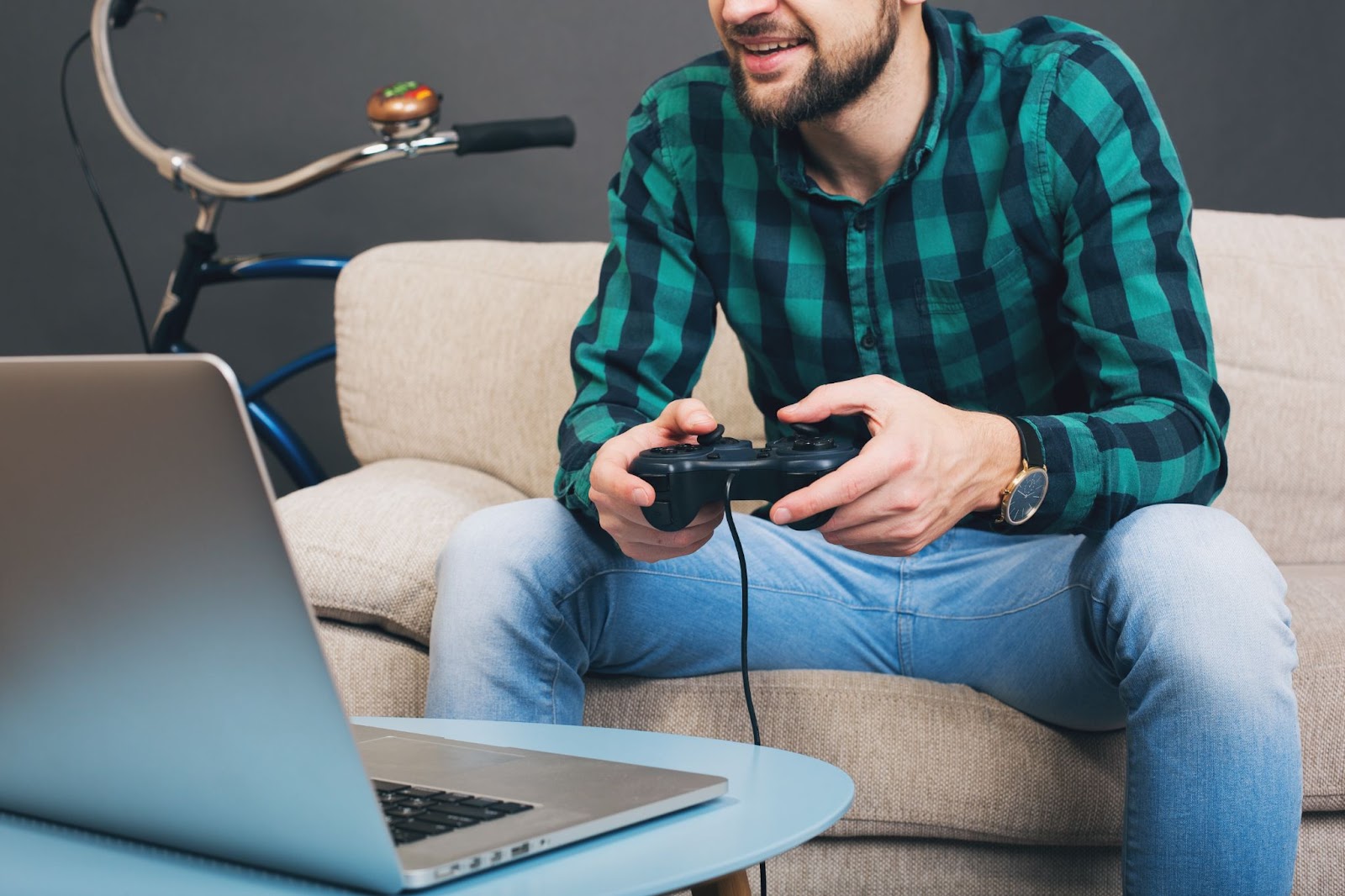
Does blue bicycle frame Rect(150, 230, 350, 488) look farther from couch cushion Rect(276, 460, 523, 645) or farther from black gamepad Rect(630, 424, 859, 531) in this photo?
black gamepad Rect(630, 424, 859, 531)

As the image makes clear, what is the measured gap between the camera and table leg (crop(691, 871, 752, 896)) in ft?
1.98

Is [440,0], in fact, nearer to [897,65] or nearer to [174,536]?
[897,65]

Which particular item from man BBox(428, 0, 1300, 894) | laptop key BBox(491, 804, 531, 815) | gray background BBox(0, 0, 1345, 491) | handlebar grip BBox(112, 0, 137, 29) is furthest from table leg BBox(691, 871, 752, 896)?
gray background BBox(0, 0, 1345, 491)

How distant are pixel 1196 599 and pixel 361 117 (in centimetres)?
218

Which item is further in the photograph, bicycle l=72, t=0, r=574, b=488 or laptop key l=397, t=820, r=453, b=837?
bicycle l=72, t=0, r=574, b=488

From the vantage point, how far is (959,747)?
43.9 inches

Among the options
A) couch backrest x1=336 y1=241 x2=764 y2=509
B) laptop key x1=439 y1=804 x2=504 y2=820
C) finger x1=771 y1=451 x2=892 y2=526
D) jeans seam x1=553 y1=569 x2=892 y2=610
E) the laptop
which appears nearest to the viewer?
the laptop

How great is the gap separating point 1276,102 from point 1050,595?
1987mm

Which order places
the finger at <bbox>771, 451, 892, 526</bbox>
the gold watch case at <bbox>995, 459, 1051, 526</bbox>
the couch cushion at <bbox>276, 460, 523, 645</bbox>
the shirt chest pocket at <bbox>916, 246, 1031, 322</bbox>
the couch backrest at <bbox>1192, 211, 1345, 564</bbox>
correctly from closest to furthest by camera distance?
the finger at <bbox>771, 451, 892, 526</bbox>
the gold watch case at <bbox>995, 459, 1051, 526</bbox>
the shirt chest pocket at <bbox>916, 246, 1031, 322</bbox>
the couch cushion at <bbox>276, 460, 523, 645</bbox>
the couch backrest at <bbox>1192, 211, 1345, 564</bbox>

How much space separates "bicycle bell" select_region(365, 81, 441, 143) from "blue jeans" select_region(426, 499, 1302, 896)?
1.10 m

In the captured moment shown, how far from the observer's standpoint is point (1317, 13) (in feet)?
8.39

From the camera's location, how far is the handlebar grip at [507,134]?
2012 mm

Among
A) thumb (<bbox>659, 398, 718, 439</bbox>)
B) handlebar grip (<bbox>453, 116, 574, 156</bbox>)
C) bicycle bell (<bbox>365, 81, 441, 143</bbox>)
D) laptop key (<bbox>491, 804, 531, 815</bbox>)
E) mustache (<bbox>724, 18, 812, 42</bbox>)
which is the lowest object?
laptop key (<bbox>491, 804, 531, 815</bbox>)

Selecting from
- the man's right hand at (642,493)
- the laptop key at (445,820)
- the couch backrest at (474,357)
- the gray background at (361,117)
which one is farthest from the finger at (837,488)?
the gray background at (361,117)
